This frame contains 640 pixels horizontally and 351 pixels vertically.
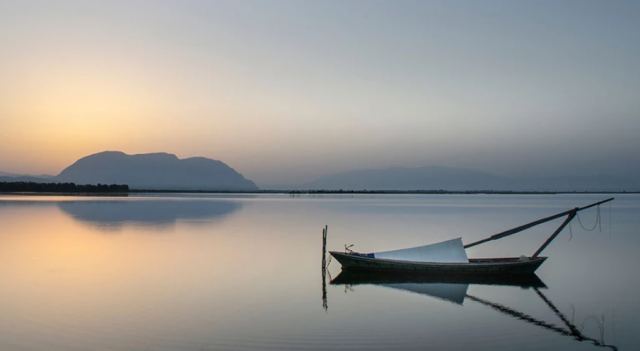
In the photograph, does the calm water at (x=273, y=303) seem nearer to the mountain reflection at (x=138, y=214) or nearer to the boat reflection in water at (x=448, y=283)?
the boat reflection in water at (x=448, y=283)

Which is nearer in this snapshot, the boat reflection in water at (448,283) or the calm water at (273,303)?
the calm water at (273,303)

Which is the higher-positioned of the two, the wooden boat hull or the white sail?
the white sail

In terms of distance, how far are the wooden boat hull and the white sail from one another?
Result: 0.47 metres

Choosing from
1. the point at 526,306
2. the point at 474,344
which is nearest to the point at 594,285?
the point at 526,306

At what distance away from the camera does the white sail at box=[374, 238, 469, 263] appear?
1886 cm

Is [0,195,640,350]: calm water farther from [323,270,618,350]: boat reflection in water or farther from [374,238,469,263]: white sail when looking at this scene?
[374,238,469,263]: white sail

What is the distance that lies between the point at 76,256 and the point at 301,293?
11.6m

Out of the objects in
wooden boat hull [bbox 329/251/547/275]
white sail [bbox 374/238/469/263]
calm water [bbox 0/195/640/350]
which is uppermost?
white sail [bbox 374/238/469/263]

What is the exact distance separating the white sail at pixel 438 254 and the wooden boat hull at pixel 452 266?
1.55ft

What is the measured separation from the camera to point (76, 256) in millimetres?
23031

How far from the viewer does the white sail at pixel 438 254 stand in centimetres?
1886

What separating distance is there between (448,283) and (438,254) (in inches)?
60.5

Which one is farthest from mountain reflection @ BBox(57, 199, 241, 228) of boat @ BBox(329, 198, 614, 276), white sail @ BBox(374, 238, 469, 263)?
white sail @ BBox(374, 238, 469, 263)

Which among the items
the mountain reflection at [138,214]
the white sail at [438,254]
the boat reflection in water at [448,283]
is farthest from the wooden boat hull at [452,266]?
the mountain reflection at [138,214]
